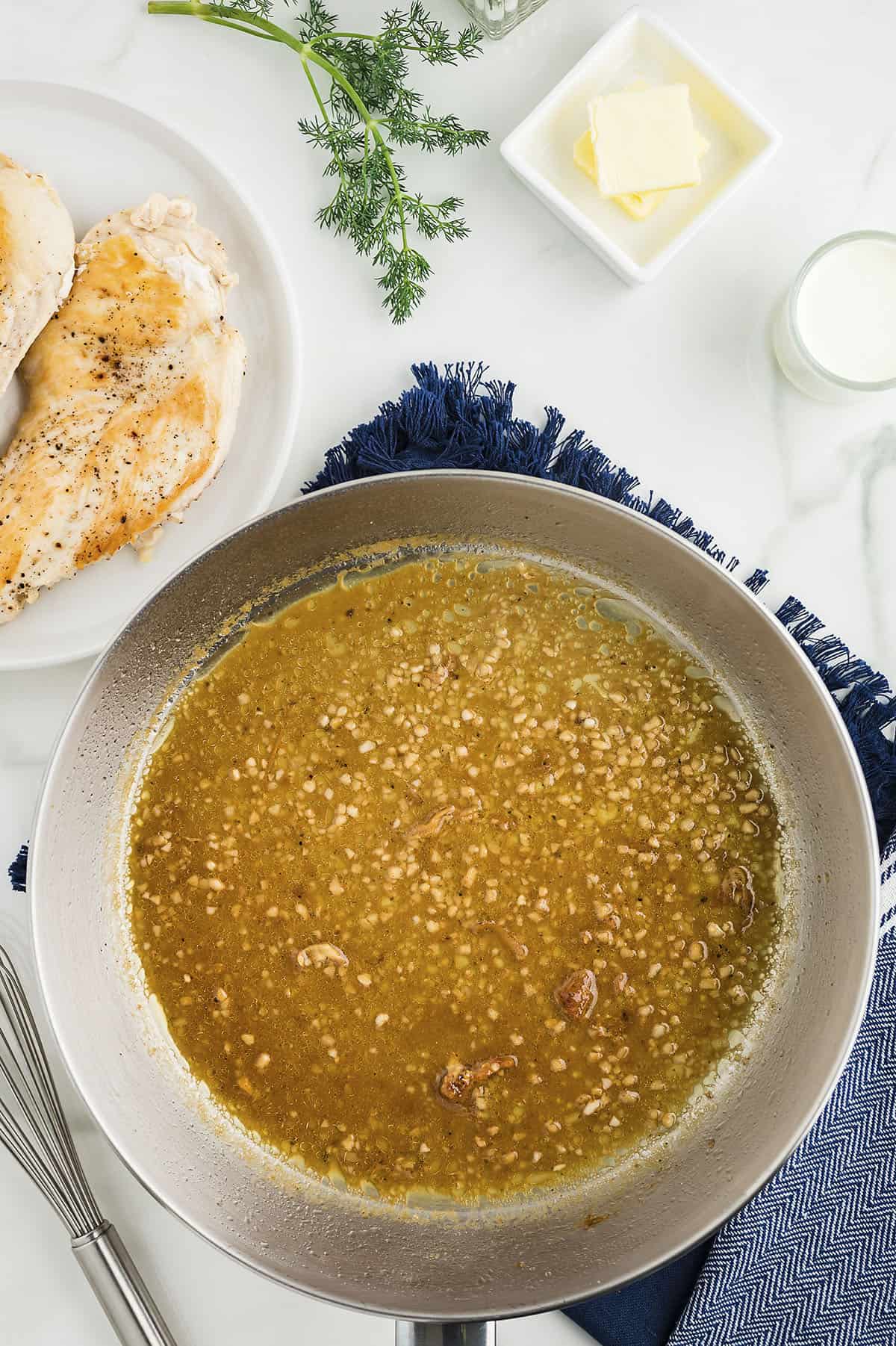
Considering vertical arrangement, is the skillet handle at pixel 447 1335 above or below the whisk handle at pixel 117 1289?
above

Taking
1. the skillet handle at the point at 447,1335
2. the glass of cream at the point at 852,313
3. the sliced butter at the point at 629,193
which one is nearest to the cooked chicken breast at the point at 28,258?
the sliced butter at the point at 629,193

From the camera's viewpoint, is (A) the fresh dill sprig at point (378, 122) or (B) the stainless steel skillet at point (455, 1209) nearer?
(B) the stainless steel skillet at point (455, 1209)

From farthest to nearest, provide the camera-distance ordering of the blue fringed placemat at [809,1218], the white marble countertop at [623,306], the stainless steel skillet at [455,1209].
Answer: the white marble countertop at [623,306], the blue fringed placemat at [809,1218], the stainless steel skillet at [455,1209]

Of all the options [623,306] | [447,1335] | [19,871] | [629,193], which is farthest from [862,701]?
[19,871]

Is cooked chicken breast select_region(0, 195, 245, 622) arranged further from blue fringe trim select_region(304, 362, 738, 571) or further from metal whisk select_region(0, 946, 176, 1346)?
metal whisk select_region(0, 946, 176, 1346)

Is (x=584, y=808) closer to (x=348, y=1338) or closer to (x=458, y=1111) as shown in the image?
(x=458, y=1111)

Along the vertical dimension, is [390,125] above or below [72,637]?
above

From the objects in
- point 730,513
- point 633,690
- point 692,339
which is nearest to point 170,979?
point 633,690

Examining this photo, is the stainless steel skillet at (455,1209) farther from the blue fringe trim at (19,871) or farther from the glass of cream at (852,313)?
the glass of cream at (852,313)
